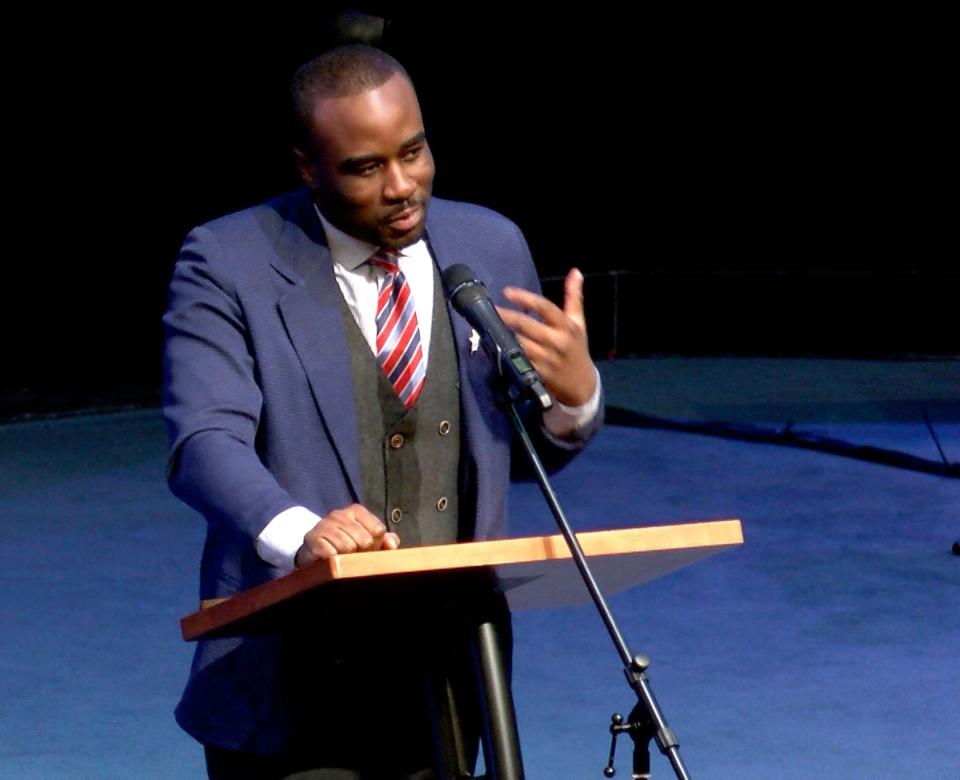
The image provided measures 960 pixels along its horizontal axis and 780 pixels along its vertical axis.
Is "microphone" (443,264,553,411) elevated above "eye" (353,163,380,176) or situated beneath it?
situated beneath

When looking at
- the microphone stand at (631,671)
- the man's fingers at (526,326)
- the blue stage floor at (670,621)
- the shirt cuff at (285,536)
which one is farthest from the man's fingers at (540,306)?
the blue stage floor at (670,621)

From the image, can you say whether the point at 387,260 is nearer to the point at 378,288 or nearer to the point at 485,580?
the point at 378,288

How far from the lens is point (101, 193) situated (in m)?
8.94

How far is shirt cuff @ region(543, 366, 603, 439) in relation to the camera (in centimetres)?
225

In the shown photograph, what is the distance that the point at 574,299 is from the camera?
7.29 ft

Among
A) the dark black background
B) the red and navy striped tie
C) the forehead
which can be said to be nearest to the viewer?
the forehead

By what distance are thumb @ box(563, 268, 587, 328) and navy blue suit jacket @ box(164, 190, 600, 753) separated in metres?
0.16

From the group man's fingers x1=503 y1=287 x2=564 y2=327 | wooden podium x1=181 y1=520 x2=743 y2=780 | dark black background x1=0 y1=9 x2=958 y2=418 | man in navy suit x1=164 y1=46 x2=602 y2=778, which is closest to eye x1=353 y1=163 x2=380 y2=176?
man in navy suit x1=164 y1=46 x2=602 y2=778

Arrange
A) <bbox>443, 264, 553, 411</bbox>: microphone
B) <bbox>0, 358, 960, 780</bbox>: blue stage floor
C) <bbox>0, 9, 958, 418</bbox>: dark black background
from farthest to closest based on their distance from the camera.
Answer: <bbox>0, 9, 958, 418</bbox>: dark black background < <bbox>0, 358, 960, 780</bbox>: blue stage floor < <bbox>443, 264, 553, 411</bbox>: microphone

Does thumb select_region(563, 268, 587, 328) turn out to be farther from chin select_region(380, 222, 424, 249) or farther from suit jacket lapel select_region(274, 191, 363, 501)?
suit jacket lapel select_region(274, 191, 363, 501)

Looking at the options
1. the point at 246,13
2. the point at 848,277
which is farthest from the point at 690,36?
the point at 246,13

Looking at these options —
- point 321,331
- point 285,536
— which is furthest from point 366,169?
point 285,536

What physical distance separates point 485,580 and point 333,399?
0.44 meters

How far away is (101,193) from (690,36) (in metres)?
3.31
